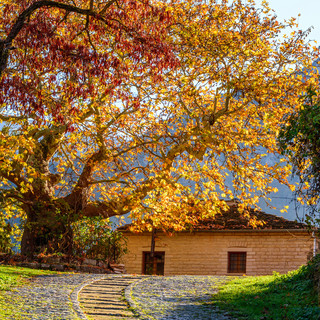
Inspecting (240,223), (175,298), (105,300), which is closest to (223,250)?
(240,223)

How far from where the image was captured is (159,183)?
18297 millimetres

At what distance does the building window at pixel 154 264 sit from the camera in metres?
27.2

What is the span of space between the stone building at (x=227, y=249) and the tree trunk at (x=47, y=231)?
6280 millimetres

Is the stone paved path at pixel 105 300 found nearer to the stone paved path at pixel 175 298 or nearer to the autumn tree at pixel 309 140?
the stone paved path at pixel 175 298

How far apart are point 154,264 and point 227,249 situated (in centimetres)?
459

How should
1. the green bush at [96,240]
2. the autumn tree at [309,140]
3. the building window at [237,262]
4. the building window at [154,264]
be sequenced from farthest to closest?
the building window at [154,264] → the building window at [237,262] → the green bush at [96,240] → the autumn tree at [309,140]

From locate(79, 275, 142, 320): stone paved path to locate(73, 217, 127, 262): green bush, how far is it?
5494mm

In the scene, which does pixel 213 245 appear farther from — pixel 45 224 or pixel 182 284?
pixel 182 284

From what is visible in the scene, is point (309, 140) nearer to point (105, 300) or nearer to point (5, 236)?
point (105, 300)

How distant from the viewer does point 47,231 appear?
19625 mm

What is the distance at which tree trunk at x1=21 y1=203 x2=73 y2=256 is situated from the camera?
19.2m

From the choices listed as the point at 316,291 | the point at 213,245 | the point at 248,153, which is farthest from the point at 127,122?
the point at 316,291

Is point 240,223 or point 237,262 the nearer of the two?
point 237,262

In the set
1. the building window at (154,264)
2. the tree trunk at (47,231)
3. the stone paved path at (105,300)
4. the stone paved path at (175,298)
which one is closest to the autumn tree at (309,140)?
A: the stone paved path at (175,298)
